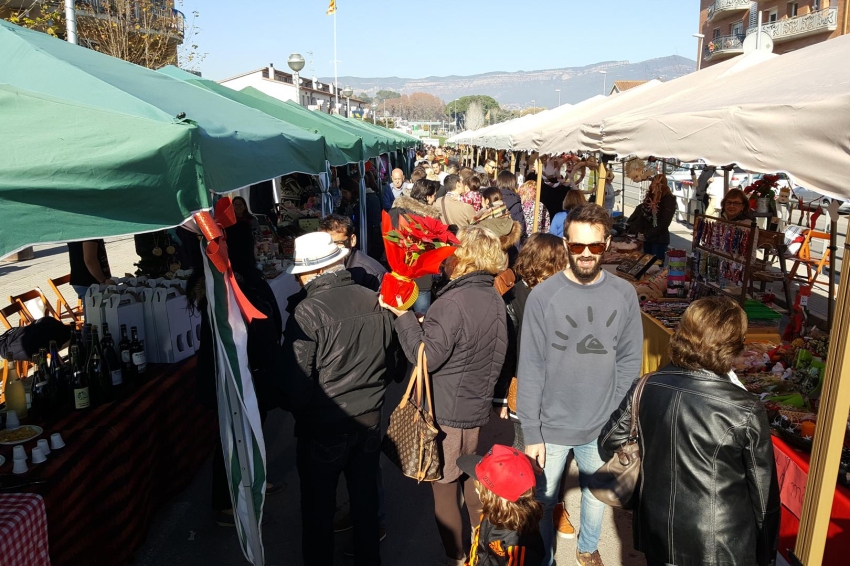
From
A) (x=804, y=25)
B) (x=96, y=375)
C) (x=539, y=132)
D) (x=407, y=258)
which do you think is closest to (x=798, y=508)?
(x=407, y=258)

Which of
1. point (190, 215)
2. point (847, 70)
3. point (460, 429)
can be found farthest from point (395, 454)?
point (847, 70)

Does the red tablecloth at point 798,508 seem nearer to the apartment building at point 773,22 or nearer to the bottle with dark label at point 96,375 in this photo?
the bottle with dark label at point 96,375

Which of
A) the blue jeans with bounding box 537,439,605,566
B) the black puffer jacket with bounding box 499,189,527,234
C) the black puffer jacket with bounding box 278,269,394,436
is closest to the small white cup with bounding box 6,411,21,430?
the black puffer jacket with bounding box 278,269,394,436

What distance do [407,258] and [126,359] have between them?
1.99 metres

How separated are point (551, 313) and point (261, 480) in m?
1.67

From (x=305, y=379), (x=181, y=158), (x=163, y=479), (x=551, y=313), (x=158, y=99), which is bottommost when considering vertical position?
(x=163, y=479)

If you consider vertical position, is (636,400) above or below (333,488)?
above

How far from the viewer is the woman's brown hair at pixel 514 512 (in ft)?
7.77

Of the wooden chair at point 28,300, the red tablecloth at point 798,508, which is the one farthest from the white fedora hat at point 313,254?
the wooden chair at point 28,300

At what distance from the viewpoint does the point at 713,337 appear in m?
2.22

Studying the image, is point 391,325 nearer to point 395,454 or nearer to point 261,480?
point 395,454

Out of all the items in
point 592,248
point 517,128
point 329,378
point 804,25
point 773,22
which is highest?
point 773,22

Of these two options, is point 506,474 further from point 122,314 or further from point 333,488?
point 122,314

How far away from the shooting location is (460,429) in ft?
10.5
